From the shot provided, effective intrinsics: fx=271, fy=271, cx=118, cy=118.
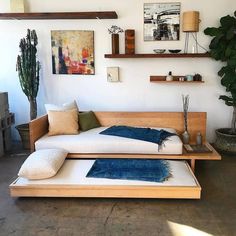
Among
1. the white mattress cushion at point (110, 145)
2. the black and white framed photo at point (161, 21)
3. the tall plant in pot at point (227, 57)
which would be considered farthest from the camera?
the black and white framed photo at point (161, 21)

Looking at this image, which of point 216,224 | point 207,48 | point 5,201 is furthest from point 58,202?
point 207,48

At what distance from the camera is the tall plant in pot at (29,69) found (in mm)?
4129

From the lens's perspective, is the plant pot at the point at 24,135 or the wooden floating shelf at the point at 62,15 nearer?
the wooden floating shelf at the point at 62,15

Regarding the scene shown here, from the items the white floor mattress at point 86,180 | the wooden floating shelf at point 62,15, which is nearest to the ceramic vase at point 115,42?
the wooden floating shelf at point 62,15

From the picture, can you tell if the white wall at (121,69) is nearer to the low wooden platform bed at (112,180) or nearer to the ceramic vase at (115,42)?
the ceramic vase at (115,42)

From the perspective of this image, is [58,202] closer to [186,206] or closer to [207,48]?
[186,206]

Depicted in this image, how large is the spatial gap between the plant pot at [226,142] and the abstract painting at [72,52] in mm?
2260

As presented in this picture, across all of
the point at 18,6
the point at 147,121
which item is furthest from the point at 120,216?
the point at 18,6

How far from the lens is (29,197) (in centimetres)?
276

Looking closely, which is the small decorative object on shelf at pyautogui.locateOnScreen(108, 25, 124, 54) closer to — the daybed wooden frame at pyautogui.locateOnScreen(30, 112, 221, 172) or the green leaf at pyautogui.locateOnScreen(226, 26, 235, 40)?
the daybed wooden frame at pyautogui.locateOnScreen(30, 112, 221, 172)

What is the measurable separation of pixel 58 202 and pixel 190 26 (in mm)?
3035

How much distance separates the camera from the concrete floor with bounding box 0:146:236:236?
2.23 metres

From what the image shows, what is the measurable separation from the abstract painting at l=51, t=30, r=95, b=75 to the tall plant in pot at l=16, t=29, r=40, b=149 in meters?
0.33

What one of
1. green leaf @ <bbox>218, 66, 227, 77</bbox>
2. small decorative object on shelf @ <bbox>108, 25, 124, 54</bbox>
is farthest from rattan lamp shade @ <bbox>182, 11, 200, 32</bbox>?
small decorative object on shelf @ <bbox>108, 25, 124, 54</bbox>
